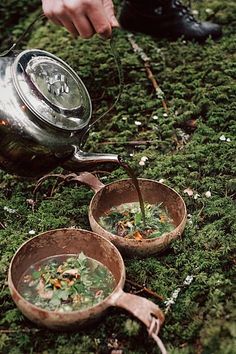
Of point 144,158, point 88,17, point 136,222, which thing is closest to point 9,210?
point 136,222

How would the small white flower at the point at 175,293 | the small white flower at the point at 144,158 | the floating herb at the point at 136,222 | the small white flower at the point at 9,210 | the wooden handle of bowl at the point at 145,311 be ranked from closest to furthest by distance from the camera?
1. the wooden handle of bowl at the point at 145,311
2. the small white flower at the point at 175,293
3. the floating herb at the point at 136,222
4. the small white flower at the point at 9,210
5. the small white flower at the point at 144,158

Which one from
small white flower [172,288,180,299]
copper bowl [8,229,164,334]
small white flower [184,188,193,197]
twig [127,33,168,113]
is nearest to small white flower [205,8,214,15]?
twig [127,33,168,113]

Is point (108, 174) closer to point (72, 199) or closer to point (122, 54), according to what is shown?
point (72, 199)

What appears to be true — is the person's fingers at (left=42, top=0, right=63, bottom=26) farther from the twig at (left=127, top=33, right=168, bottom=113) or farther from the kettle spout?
the twig at (left=127, top=33, right=168, bottom=113)

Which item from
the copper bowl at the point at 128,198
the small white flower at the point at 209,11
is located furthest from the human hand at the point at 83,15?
the small white flower at the point at 209,11

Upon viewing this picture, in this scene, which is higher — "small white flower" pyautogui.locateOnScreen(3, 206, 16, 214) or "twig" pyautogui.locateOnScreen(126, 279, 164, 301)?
"small white flower" pyautogui.locateOnScreen(3, 206, 16, 214)

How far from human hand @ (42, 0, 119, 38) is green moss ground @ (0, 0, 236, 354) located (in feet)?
2.84

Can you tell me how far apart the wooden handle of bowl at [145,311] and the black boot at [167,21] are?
8.81 feet

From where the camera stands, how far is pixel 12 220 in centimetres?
279

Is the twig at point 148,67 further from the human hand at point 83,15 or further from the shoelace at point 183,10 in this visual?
the human hand at point 83,15

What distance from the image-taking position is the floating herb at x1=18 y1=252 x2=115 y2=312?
2.26m

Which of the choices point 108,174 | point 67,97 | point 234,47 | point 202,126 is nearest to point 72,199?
point 108,174

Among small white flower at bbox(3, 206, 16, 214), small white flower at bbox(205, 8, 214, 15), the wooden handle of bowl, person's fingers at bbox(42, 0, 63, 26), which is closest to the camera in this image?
the wooden handle of bowl

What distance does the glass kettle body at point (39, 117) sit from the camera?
238 centimetres
